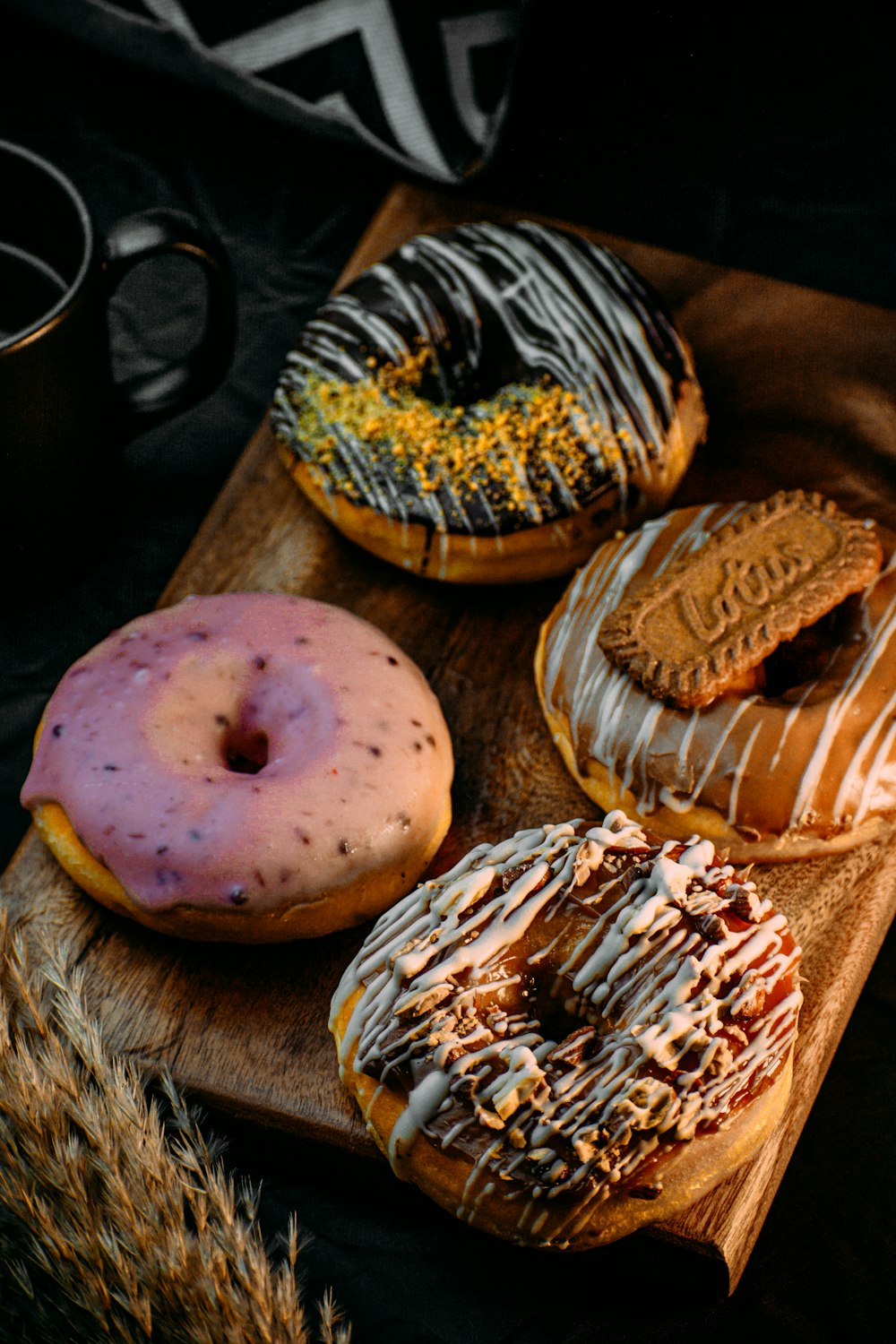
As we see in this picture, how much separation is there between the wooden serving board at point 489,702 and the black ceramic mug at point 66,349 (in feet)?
0.74

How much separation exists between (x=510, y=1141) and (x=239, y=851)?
0.46 meters

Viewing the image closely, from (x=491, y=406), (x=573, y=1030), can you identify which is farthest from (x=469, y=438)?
(x=573, y=1030)

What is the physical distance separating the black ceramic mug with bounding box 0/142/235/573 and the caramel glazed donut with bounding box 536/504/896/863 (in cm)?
72

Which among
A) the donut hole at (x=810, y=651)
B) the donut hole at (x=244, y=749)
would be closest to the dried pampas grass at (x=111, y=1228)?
the donut hole at (x=244, y=749)

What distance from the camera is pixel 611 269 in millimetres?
2148

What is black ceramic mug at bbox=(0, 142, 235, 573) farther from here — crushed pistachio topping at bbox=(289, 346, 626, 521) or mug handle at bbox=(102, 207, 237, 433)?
crushed pistachio topping at bbox=(289, 346, 626, 521)

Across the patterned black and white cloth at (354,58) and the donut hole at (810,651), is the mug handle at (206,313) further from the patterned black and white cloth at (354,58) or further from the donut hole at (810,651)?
the donut hole at (810,651)

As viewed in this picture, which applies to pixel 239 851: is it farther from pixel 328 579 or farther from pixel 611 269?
pixel 611 269

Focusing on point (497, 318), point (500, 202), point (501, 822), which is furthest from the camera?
point (500, 202)

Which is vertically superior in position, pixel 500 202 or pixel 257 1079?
pixel 500 202

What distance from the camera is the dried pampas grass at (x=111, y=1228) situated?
1.42m

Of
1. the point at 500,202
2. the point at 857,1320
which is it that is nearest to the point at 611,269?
the point at 500,202

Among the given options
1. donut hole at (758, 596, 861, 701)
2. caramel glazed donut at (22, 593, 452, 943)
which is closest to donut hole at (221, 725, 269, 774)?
caramel glazed donut at (22, 593, 452, 943)

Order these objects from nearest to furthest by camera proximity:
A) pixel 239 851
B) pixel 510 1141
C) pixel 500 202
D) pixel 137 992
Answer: pixel 510 1141, pixel 239 851, pixel 137 992, pixel 500 202
